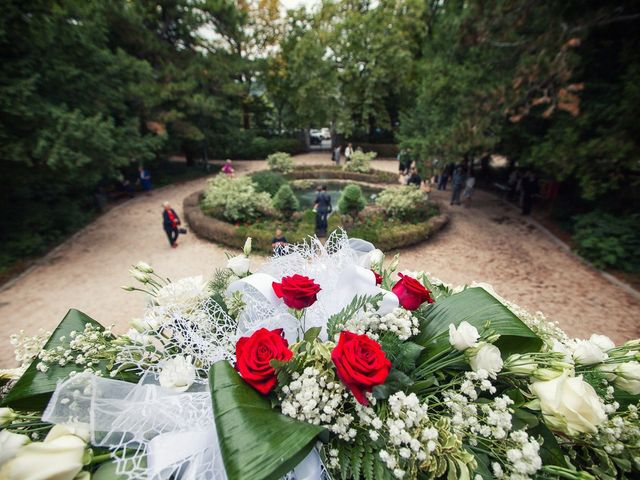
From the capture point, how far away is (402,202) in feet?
33.5

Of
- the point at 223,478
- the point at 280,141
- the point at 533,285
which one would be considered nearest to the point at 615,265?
the point at 533,285

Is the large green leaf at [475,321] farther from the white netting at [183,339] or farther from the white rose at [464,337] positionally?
the white netting at [183,339]

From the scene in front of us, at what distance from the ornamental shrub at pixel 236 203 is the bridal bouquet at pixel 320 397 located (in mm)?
9104

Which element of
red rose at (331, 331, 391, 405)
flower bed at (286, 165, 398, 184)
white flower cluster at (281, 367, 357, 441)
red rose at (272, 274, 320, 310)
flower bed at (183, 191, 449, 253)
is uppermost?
red rose at (272, 274, 320, 310)

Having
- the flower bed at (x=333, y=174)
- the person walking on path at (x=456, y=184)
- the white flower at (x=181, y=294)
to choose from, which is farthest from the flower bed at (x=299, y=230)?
the flower bed at (x=333, y=174)

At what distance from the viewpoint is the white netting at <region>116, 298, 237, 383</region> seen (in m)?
1.13

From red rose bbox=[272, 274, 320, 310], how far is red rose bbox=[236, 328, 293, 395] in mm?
133

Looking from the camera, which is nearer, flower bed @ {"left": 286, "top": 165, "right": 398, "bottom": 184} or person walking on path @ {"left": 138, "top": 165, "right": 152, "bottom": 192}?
person walking on path @ {"left": 138, "top": 165, "right": 152, "bottom": 192}

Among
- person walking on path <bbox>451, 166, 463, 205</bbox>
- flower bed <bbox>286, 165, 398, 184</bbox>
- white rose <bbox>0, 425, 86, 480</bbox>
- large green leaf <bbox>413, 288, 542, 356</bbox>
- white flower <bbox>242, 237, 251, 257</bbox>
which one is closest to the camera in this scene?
white rose <bbox>0, 425, 86, 480</bbox>

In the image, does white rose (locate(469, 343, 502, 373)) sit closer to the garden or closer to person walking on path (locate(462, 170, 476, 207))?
the garden

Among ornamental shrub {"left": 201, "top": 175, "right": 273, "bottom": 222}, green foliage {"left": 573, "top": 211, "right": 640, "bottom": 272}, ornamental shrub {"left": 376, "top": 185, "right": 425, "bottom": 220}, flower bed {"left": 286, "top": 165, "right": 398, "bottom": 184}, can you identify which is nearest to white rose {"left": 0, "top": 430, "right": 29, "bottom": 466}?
ornamental shrub {"left": 201, "top": 175, "right": 273, "bottom": 222}

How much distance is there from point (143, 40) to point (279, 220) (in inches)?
464

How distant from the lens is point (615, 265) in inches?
281

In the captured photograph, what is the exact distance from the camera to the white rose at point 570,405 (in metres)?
0.87
